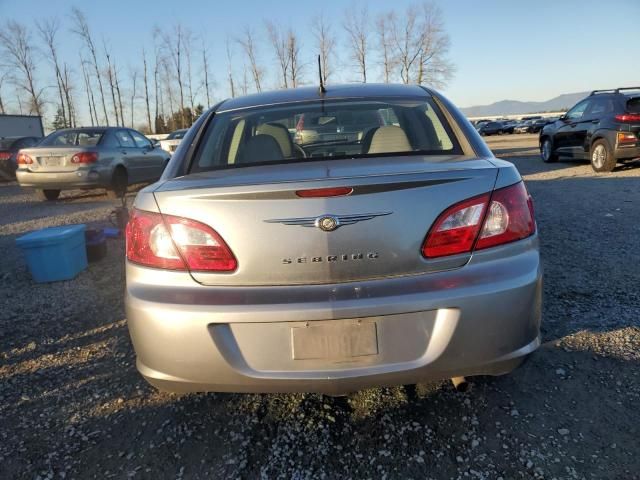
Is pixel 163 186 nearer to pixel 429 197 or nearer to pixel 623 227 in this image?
pixel 429 197

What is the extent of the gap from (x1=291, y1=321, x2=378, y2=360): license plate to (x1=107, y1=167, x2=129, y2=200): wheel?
8.55 metres

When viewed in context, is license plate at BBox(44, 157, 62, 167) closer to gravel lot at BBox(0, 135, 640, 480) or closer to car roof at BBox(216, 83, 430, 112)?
gravel lot at BBox(0, 135, 640, 480)

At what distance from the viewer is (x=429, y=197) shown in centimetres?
178

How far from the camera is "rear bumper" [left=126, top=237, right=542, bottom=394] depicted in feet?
5.74

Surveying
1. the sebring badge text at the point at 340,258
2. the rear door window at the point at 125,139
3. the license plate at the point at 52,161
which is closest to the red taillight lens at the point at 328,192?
the sebring badge text at the point at 340,258

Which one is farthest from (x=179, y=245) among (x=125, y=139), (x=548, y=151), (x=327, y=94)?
(x=548, y=151)

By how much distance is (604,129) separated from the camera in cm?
980

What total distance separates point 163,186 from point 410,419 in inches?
60.2

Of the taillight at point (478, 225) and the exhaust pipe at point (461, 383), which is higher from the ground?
the taillight at point (478, 225)

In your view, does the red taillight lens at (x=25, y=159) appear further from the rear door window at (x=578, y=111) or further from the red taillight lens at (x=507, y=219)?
the rear door window at (x=578, y=111)

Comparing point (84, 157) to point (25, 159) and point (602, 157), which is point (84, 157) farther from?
point (602, 157)

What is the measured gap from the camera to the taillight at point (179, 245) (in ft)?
5.99

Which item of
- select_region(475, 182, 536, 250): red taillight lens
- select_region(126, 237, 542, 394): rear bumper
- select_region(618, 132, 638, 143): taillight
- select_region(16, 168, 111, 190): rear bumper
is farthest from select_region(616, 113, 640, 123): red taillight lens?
select_region(16, 168, 111, 190): rear bumper

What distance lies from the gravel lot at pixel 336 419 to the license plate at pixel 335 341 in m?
0.54
